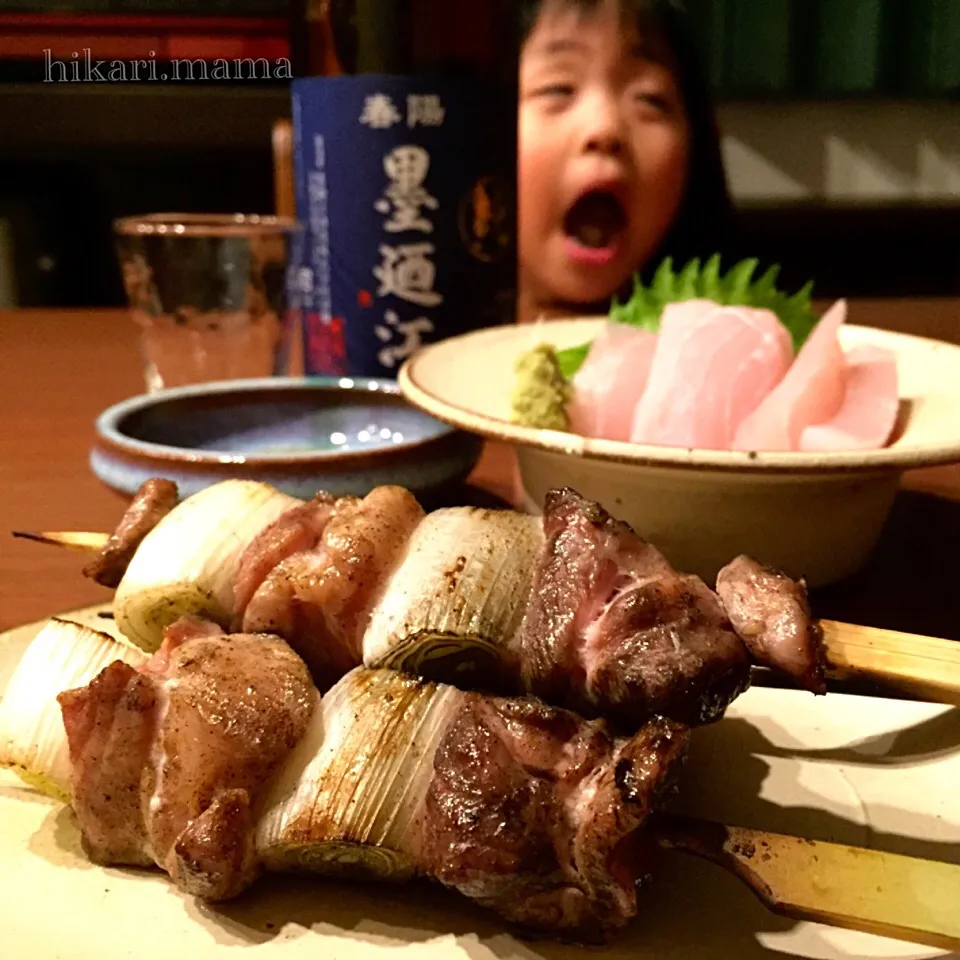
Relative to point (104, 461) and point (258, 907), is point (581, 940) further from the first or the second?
point (104, 461)

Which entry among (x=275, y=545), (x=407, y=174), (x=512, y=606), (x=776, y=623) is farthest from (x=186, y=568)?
(x=407, y=174)

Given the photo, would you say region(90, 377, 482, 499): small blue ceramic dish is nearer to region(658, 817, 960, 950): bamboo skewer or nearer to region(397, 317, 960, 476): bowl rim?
region(397, 317, 960, 476): bowl rim

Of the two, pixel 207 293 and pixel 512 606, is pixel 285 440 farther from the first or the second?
pixel 512 606

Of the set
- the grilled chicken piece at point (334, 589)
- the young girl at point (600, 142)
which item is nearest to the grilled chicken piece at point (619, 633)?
the grilled chicken piece at point (334, 589)

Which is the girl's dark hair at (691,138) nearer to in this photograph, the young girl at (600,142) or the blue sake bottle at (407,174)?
the young girl at (600,142)

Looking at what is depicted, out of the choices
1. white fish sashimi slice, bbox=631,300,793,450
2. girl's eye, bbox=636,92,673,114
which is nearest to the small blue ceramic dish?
white fish sashimi slice, bbox=631,300,793,450

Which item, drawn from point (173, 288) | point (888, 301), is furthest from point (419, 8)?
point (888, 301)
